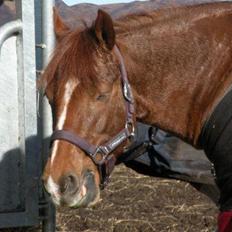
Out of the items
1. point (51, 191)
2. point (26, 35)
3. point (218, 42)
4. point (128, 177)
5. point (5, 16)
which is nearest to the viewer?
point (51, 191)

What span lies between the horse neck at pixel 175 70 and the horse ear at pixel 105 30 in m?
0.13

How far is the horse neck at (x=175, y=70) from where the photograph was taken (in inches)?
142

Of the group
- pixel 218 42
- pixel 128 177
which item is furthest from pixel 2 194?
pixel 128 177

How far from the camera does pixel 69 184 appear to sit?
3.38 metres

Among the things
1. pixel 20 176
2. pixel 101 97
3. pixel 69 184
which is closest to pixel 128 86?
pixel 101 97

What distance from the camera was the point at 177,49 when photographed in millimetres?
3637

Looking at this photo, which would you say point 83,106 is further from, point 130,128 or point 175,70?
point 175,70

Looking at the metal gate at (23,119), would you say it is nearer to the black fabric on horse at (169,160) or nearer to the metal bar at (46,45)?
the metal bar at (46,45)

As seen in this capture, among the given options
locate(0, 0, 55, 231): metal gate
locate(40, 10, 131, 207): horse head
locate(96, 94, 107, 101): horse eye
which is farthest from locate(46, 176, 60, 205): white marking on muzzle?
locate(0, 0, 55, 231): metal gate

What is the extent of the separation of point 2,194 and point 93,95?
1681 mm

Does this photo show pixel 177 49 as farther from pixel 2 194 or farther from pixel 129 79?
pixel 2 194

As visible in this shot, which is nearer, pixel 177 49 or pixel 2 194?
pixel 177 49

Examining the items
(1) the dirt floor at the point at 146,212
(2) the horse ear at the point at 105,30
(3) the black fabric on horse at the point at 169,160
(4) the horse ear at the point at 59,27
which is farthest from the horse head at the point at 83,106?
(1) the dirt floor at the point at 146,212

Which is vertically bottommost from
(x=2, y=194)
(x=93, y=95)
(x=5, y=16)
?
(x=2, y=194)
